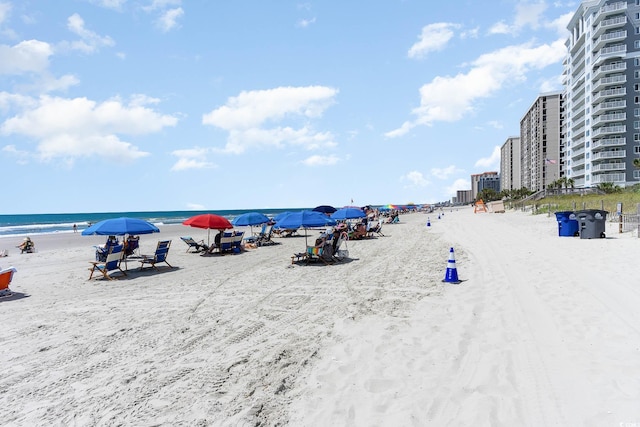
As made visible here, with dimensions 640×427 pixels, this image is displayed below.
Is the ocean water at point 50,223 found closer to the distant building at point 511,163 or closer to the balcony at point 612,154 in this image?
the balcony at point 612,154

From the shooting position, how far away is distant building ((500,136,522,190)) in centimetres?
15138

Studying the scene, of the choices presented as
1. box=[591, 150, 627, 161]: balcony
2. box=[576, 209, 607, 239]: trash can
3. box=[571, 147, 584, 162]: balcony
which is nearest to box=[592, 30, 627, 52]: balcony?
box=[591, 150, 627, 161]: balcony

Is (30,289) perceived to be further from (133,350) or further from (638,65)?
(638,65)

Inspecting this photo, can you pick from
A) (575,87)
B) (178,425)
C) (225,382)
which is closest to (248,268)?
(225,382)

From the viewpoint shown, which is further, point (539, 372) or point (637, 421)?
point (539, 372)

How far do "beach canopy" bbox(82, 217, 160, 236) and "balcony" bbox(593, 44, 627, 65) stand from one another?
2990 inches

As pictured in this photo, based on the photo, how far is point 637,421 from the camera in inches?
126

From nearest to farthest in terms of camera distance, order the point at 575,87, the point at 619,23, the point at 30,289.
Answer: the point at 30,289 < the point at 619,23 < the point at 575,87

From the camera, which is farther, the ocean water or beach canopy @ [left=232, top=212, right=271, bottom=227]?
the ocean water

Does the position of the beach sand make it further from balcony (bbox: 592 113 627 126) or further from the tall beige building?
the tall beige building

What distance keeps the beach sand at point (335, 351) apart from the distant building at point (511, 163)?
158 metres

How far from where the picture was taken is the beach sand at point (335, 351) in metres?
3.60

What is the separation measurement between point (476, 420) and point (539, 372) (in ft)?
4.33

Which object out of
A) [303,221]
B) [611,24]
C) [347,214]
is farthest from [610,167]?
[303,221]
